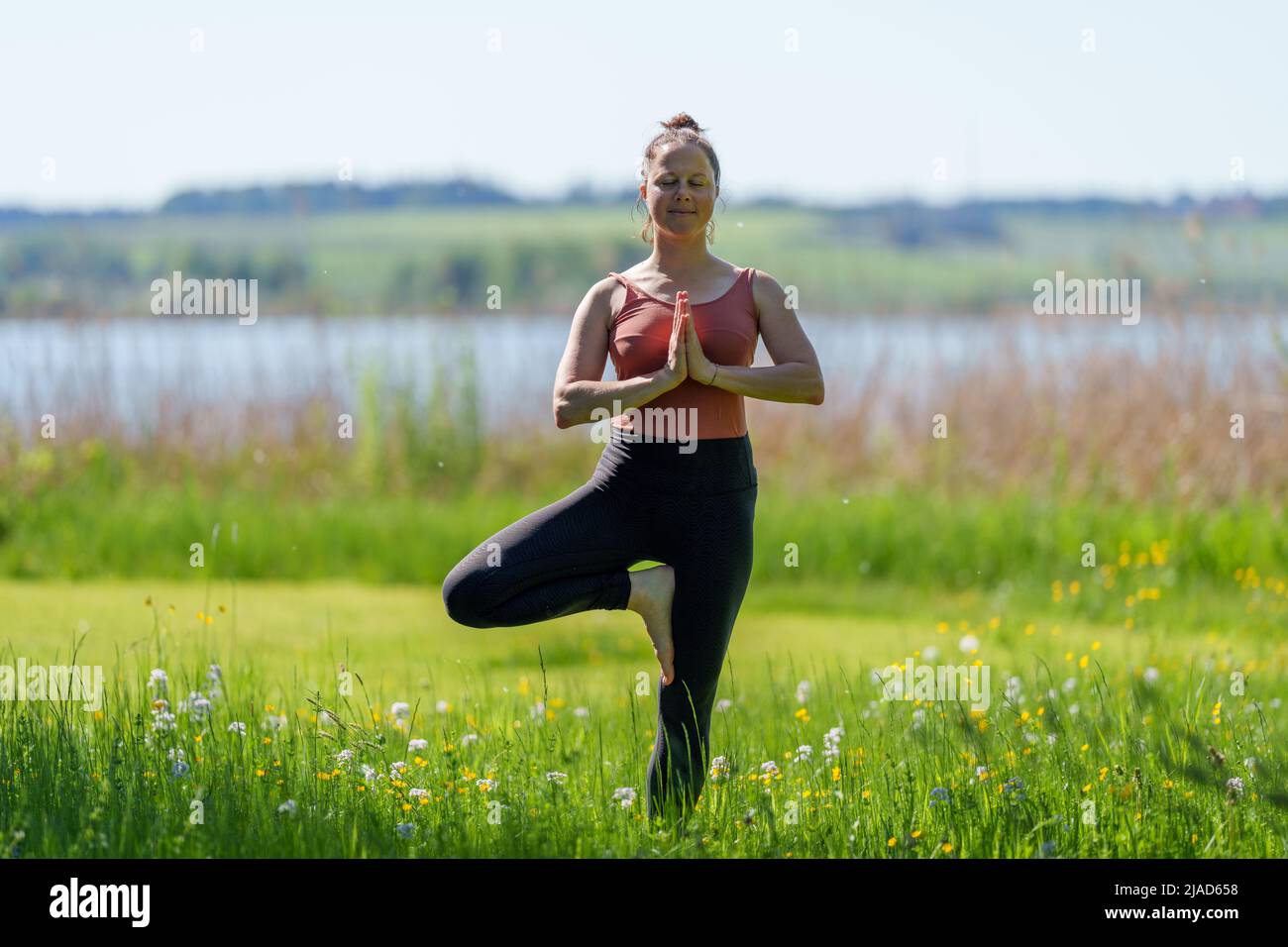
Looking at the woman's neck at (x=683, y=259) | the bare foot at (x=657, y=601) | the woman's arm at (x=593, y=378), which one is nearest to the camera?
the woman's arm at (x=593, y=378)

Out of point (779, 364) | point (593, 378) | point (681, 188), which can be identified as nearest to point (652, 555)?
point (593, 378)

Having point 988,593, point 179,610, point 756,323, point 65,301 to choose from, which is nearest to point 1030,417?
point 988,593

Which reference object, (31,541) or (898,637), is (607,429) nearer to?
(898,637)

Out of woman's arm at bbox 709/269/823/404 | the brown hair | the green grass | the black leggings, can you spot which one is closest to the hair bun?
the brown hair

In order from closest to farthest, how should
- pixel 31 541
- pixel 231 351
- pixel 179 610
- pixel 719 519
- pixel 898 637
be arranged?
1. pixel 719 519
2. pixel 898 637
3. pixel 179 610
4. pixel 31 541
5. pixel 231 351

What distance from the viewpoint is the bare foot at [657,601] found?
409 cm

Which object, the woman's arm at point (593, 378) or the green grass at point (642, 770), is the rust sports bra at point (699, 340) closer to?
the woman's arm at point (593, 378)

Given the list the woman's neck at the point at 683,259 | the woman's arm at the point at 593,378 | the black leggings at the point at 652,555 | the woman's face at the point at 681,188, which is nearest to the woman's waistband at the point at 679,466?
the black leggings at the point at 652,555

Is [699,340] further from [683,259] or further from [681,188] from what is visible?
[681,188]

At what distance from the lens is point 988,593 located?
29.0 feet

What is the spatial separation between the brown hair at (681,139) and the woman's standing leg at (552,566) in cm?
93

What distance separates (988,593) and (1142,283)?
308 cm

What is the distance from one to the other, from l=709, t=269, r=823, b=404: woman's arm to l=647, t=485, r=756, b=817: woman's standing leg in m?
0.32

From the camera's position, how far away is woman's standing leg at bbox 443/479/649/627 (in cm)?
402
